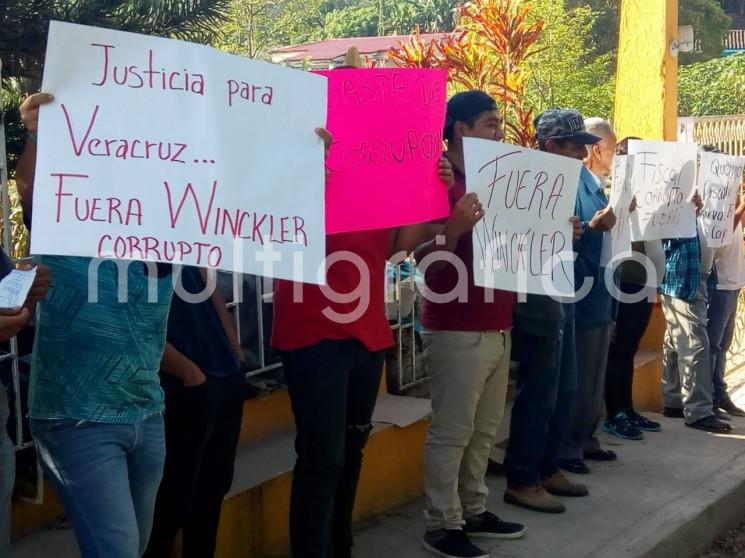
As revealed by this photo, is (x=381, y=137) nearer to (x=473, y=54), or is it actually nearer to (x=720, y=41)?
(x=473, y=54)

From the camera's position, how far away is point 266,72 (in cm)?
293

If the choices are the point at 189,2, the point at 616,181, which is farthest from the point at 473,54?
the point at 189,2

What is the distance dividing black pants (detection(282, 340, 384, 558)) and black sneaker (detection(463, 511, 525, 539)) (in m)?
0.93

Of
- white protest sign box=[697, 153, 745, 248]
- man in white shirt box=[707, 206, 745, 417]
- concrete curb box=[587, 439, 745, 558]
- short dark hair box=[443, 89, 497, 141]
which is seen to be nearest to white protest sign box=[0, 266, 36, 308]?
short dark hair box=[443, 89, 497, 141]

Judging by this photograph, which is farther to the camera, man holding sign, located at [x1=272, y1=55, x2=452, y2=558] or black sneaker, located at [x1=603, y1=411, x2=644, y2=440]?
black sneaker, located at [x1=603, y1=411, x2=644, y2=440]

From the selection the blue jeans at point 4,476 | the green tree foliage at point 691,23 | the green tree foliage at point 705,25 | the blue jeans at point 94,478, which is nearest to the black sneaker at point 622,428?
the blue jeans at point 94,478

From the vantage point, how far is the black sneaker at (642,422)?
6152 mm

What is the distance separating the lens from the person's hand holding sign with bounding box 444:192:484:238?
3764 millimetres

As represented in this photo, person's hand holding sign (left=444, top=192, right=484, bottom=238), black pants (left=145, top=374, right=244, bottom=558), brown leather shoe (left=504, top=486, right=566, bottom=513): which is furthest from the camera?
brown leather shoe (left=504, top=486, right=566, bottom=513)

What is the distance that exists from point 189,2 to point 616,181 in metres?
2.19

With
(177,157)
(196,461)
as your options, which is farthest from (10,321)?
(196,461)

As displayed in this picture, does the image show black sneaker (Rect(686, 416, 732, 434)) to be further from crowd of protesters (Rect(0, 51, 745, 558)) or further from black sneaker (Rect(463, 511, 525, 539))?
black sneaker (Rect(463, 511, 525, 539))

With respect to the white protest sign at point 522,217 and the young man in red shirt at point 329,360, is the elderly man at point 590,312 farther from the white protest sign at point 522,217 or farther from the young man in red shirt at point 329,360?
the young man in red shirt at point 329,360

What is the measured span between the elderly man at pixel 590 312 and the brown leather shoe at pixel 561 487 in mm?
241
